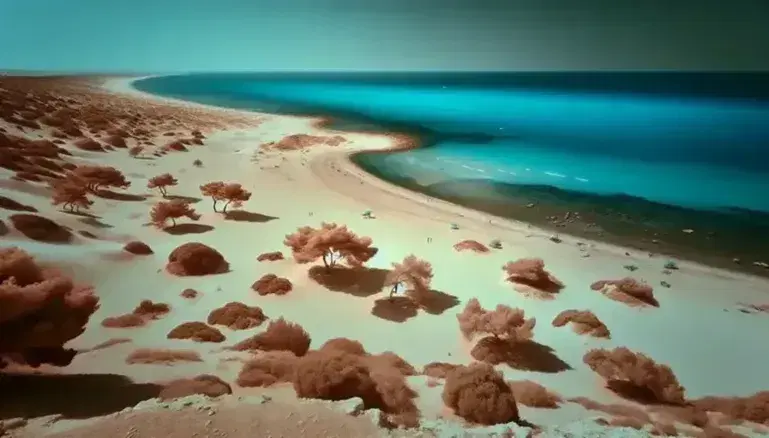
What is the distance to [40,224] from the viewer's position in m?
11.8

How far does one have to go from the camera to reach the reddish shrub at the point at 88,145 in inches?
868

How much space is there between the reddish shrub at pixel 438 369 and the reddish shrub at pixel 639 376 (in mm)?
2572

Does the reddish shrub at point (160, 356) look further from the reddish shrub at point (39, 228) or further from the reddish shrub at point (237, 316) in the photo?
the reddish shrub at point (39, 228)

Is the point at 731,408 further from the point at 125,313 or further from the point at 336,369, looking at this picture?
the point at 125,313

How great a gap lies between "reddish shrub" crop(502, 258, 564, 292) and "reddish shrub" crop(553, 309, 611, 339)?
4.59ft

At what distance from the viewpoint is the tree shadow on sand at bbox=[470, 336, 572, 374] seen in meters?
8.39

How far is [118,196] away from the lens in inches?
654

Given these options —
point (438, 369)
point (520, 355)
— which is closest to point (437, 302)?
point (520, 355)

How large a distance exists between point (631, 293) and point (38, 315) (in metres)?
11.4

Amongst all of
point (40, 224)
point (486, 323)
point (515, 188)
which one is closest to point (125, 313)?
point (40, 224)

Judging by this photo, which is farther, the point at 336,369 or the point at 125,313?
the point at 125,313

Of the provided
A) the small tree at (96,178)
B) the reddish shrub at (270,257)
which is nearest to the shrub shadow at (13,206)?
the small tree at (96,178)

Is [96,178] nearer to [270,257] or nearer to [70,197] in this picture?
[70,197]

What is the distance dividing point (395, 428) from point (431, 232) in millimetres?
10067
